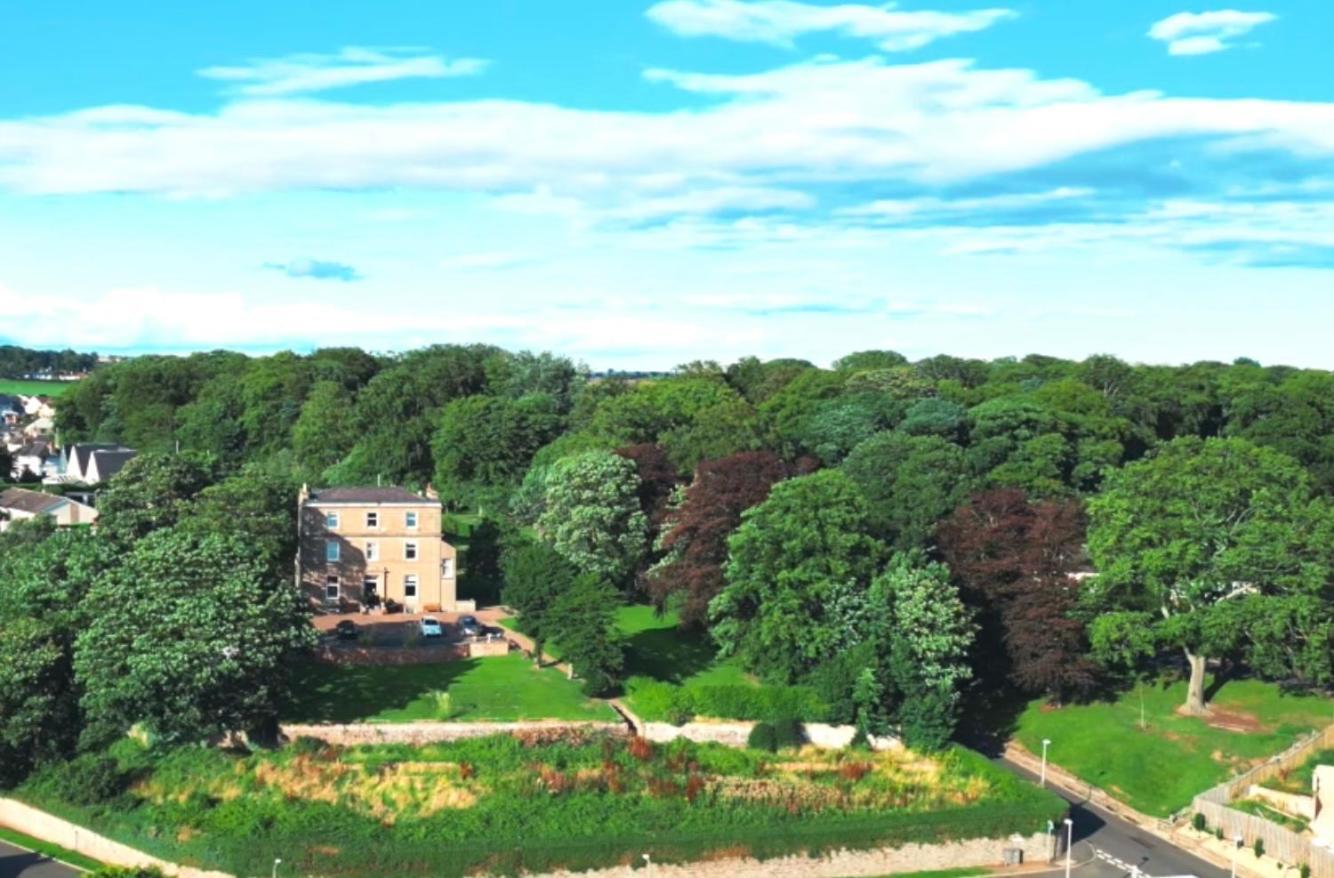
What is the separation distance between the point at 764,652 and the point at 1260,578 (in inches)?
764

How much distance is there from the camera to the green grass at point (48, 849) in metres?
41.6

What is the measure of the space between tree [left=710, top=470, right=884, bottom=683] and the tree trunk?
12.9 metres

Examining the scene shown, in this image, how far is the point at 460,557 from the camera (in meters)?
72.9

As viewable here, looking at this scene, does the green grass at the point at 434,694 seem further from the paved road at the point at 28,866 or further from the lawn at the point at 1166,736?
the lawn at the point at 1166,736

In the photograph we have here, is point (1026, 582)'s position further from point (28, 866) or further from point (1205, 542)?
point (28, 866)

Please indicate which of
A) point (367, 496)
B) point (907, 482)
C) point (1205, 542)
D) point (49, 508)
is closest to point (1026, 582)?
point (1205, 542)

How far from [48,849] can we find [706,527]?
1116 inches

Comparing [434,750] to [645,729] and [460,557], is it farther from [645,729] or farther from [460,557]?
[460,557]

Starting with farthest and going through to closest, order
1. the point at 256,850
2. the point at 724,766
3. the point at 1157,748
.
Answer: the point at 1157,748, the point at 724,766, the point at 256,850

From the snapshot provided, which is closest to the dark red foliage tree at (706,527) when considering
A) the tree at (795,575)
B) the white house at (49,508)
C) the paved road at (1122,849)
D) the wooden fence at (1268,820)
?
the tree at (795,575)

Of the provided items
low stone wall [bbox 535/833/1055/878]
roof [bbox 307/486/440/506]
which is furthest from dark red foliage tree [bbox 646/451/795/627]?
low stone wall [bbox 535/833/1055/878]

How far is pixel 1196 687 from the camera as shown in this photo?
5269cm

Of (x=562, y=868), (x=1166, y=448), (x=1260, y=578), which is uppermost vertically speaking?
(x=1166, y=448)

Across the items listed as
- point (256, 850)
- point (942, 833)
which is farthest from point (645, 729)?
point (256, 850)
